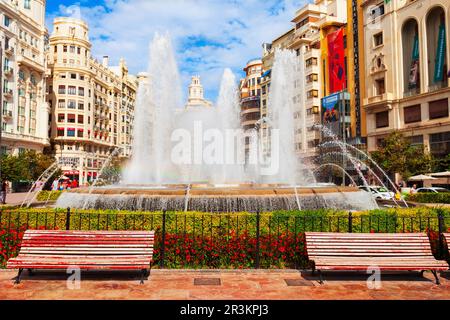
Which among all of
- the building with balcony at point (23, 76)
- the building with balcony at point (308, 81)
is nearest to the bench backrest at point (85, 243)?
the building with balcony at point (23, 76)

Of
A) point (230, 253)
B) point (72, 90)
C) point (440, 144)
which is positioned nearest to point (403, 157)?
point (440, 144)

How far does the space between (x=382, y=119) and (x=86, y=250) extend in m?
47.4

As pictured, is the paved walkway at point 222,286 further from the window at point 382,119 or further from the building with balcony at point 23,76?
the building with balcony at point 23,76

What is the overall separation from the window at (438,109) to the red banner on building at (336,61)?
16008 millimetres

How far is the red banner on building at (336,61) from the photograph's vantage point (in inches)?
2227

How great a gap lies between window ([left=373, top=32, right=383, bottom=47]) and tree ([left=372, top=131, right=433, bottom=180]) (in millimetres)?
14541

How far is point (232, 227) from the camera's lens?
366 inches

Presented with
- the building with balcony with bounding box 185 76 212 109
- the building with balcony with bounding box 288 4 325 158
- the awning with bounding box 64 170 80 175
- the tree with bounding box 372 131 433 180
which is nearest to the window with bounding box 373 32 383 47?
the building with balcony with bounding box 288 4 325 158

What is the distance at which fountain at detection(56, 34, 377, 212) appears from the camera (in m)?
12.7

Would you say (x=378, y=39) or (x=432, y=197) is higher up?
(x=378, y=39)

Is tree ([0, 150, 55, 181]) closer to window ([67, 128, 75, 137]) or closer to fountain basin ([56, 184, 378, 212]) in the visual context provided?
window ([67, 128, 75, 137])

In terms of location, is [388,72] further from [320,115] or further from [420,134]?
[320,115]

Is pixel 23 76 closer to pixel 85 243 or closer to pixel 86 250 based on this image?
pixel 85 243
